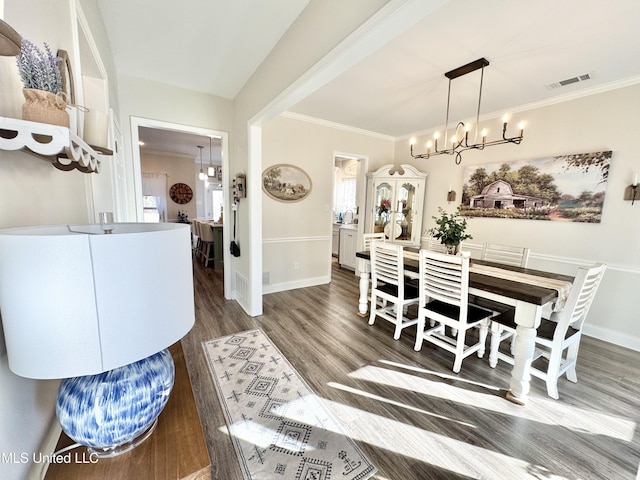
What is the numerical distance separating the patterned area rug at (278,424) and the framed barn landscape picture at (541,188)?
3399 mm

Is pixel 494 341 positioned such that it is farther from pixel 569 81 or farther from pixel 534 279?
A: pixel 569 81

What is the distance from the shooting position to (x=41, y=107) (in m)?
0.63

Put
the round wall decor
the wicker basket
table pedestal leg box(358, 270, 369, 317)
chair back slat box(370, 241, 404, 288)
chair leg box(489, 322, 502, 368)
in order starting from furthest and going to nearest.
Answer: the round wall decor
table pedestal leg box(358, 270, 369, 317)
chair back slat box(370, 241, 404, 288)
chair leg box(489, 322, 502, 368)
the wicker basket

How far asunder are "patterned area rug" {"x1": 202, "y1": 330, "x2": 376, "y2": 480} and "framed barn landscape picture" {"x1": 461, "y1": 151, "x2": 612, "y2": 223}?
11.2 feet

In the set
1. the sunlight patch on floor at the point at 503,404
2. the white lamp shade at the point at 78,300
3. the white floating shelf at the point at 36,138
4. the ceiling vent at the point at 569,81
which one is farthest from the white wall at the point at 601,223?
the white floating shelf at the point at 36,138

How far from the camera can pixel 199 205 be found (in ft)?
25.9

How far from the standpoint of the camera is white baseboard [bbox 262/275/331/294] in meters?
3.98

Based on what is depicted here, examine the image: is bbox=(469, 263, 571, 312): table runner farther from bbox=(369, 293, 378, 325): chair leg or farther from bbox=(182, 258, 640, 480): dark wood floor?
bbox=(369, 293, 378, 325): chair leg

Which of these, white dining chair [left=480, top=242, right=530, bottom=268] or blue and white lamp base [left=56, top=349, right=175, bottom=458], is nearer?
blue and white lamp base [left=56, top=349, right=175, bottom=458]

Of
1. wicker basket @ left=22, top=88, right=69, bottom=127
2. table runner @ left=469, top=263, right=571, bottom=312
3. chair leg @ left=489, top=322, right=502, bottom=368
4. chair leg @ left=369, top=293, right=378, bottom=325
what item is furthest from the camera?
chair leg @ left=369, top=293, right=378, bottom=325

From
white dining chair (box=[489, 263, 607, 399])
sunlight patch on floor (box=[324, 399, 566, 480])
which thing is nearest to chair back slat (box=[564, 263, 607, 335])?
white dining chair (box=[489, 263, 607, 399])

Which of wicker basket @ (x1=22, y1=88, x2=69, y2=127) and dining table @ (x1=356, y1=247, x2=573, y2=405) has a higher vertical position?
wicker basket @ (x1=22, y1=88, x2=69, y2=127)

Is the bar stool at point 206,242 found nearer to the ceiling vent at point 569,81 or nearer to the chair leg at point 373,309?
the chair leg at point 373,309

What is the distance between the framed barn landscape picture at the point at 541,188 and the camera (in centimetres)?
278
